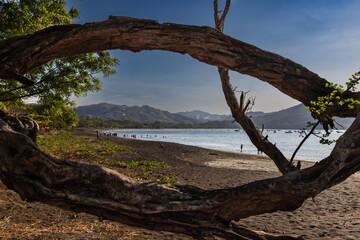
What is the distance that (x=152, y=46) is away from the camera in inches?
121

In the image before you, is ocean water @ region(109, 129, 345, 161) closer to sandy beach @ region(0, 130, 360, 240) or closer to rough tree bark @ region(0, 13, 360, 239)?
rough tree bark @ region(0, 13, 360, 239)

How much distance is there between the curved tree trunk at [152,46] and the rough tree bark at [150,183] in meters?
0.01

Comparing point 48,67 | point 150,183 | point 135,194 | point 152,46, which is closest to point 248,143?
point 48,67

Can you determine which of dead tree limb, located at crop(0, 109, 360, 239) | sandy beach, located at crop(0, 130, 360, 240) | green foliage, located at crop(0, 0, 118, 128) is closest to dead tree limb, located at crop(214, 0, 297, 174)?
sandy beach, located at crop(0, 130, 360, 240)

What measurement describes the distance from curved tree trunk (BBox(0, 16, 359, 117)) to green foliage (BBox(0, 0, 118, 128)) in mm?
5058

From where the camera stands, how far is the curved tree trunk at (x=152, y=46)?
2939 mm

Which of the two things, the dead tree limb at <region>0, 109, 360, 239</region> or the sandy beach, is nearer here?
the dead tree limb at <region>0, 109, 360, 239</region>

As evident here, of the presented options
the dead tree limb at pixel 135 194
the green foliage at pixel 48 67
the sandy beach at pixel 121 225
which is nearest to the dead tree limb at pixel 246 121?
the sandy beach at pixel 121 225

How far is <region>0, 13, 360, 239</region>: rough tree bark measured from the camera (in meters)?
2.21

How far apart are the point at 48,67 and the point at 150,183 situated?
744 centimetres

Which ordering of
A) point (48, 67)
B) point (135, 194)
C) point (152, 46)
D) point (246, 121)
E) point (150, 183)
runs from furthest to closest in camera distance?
point (48, 67), point (246, 121), point (152, 46), point (150, 183), point (135, 194)

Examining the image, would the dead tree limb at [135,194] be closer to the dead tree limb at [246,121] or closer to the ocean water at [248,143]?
the dead tree limb at [246,121]

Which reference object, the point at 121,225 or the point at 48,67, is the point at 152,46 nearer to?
the point at 121,225

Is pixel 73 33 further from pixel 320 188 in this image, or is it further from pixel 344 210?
pixel 344 210
